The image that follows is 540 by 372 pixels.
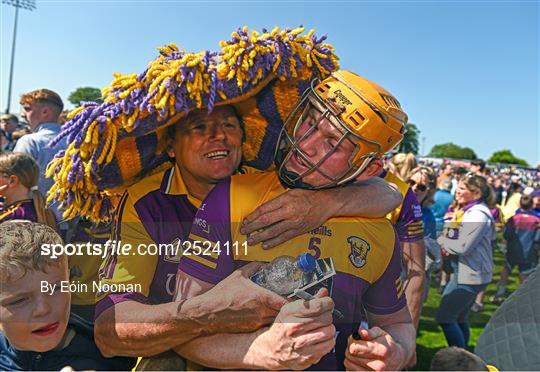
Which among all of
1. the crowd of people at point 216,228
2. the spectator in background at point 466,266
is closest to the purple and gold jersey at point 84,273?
the crowd of people at point 216,228

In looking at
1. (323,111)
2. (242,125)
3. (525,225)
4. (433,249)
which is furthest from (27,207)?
(525,225)

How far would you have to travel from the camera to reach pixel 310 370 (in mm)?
1323

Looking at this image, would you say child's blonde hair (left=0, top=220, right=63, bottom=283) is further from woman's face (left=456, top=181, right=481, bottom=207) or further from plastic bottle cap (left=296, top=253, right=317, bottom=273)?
woman's face (left=456, top=181, right=481, bottom=207)

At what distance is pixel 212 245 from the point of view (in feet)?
4.16

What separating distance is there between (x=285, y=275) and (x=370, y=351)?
32cm

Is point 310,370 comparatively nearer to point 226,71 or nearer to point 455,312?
point 226,71

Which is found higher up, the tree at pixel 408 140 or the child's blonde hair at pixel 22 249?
the tree at pixel 408 140

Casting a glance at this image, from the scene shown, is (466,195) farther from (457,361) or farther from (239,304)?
(239,304)

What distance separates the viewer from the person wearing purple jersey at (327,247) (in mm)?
1223

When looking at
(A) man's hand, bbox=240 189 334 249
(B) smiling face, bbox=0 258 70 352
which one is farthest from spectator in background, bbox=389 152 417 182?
(B) smiling face, bbox=0 258 70 352

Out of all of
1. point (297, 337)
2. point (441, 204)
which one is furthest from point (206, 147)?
point (441, 204)

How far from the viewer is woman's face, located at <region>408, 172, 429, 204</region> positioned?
12.4 feet

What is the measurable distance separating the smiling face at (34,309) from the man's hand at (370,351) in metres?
0.85

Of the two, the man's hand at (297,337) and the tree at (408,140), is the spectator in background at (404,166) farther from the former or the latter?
the man's hand at (297,337)
